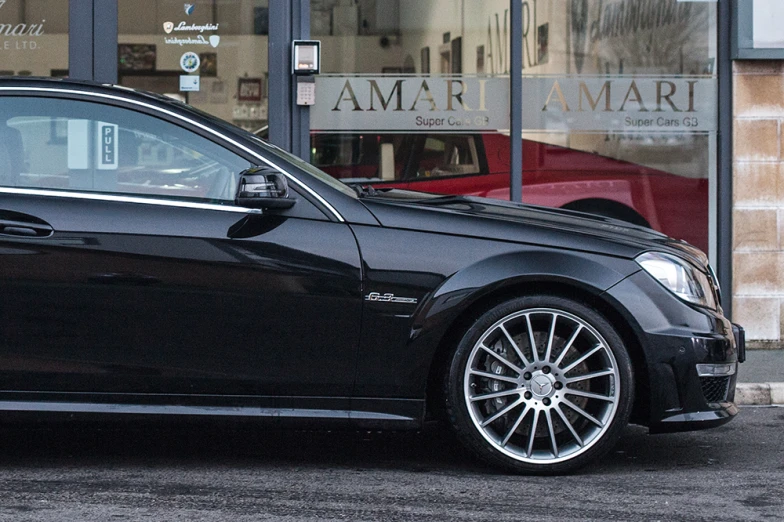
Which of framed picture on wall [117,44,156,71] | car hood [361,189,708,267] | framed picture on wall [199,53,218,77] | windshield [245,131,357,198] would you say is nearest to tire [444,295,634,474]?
car hood [361,189,708,267]

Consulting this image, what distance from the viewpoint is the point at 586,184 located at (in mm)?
8836

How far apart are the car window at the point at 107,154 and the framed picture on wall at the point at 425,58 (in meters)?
4.15

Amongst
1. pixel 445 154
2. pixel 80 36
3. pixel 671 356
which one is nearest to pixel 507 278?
pixel 671 356

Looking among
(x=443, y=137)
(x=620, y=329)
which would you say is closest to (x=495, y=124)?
(x=443, y=137)

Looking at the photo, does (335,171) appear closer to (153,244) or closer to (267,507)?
(153,244)

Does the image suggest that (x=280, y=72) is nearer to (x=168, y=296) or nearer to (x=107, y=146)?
(x=107, y=146)

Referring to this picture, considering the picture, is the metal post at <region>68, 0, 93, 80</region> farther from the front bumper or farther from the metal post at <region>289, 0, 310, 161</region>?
the front bumper

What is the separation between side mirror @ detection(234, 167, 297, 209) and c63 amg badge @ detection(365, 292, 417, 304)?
0.48 metres

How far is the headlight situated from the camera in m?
4.89

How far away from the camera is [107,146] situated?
489 cm

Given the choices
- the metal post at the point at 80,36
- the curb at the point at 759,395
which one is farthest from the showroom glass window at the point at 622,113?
the metal post at the point at 80,36

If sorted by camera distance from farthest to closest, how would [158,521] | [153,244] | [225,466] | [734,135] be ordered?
1. [734,135]
2. [225,466]
3. [153,244]
4. [158,521]

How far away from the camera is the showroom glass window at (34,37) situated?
8.72 meters

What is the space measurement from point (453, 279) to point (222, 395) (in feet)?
3.37
